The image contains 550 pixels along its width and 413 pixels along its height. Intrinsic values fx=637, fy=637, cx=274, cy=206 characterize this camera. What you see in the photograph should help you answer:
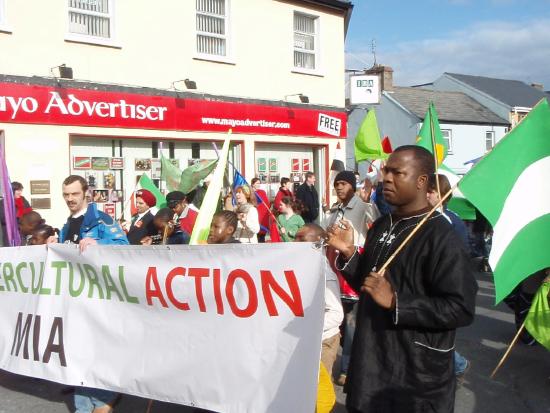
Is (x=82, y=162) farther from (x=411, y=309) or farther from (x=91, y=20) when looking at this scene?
(x=411, y=309)

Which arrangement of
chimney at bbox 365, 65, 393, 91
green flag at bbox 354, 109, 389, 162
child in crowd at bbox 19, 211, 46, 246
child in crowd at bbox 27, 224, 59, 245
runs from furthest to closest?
chimney at bbox 365, 65, 393, 91, green flag at bbox 354, 109, 389, 162, child in crowd at bbox 19, 211, 46, 246, child in crowd at bbox 27, 224, 59, 245

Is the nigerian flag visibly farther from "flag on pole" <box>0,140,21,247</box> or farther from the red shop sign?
the red shop sign

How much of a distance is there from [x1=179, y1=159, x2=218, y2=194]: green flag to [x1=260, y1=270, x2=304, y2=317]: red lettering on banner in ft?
19.3

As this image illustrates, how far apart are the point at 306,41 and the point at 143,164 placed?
6.26m

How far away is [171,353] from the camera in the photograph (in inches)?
167

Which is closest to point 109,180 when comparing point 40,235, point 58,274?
point 40,235

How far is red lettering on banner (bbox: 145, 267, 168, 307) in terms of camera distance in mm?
4355

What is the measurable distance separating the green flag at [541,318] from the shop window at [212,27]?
11103 millimetres

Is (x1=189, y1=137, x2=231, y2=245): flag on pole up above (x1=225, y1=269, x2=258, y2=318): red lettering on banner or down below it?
above

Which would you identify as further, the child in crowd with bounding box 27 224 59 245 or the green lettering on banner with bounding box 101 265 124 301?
the child in crowd with bounding box 27 224 59 245

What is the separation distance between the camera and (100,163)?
13.4 meters

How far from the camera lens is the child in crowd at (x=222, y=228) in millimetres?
5203

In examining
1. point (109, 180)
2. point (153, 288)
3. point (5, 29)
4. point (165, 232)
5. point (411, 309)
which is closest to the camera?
point (411, 309)

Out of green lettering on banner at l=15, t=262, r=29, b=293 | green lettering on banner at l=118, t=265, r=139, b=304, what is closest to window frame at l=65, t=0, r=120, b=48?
green lettering on banner at l=15, t=262, r=29, b=293
